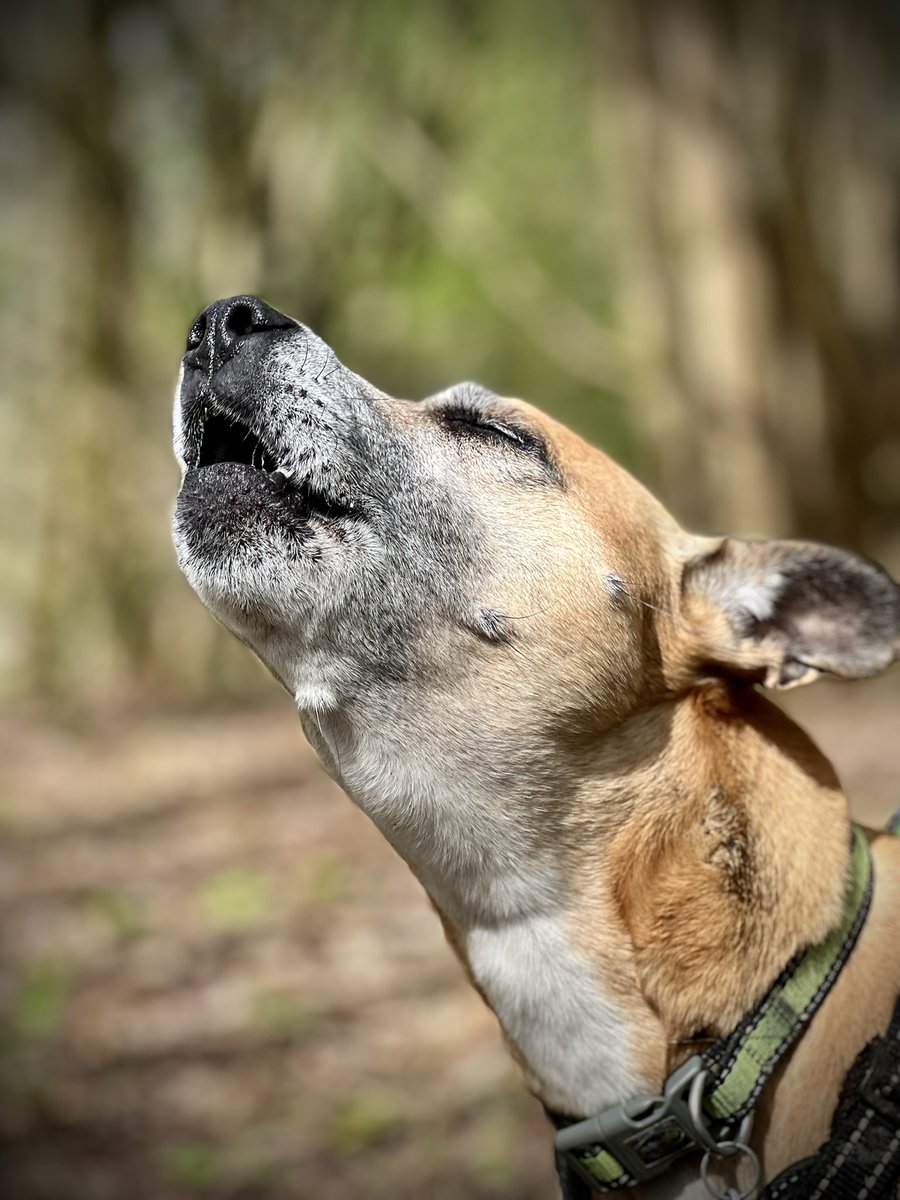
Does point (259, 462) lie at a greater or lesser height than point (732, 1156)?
greater

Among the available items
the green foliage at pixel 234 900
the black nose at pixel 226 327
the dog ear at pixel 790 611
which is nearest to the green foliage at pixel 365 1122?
the green foliage at pixel 234 900

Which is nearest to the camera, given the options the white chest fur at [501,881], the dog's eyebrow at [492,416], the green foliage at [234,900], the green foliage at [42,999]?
the white chest fur at [501,881]

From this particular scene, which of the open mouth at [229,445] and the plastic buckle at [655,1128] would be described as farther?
the open mouth at [229,445]

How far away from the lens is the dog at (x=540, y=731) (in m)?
2.35

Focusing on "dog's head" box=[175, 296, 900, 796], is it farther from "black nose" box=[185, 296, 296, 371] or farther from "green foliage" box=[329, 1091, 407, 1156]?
"green foliage" box=[329, 1091, 407, 1156]

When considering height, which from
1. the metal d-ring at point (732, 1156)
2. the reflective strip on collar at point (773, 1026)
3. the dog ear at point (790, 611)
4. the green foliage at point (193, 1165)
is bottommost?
the green foliage at point (193, 1165)

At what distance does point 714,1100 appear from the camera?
2.23 meters

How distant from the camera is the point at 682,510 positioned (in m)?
8.27

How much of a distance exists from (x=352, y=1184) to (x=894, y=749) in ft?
13.6

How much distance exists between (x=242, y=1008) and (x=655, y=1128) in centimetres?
311

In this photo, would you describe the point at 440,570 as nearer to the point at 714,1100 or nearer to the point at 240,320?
the point at 240,320

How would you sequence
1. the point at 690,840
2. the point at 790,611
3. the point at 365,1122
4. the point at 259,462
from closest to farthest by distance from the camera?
the point at 690,840
the point at 259,462
the point at 790,611
the point at 365,1122

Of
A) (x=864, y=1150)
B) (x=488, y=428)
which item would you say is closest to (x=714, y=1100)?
(x=864, y=1150)

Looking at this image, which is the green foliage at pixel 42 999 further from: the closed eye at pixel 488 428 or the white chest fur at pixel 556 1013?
the closed eye at pixel 488 428
